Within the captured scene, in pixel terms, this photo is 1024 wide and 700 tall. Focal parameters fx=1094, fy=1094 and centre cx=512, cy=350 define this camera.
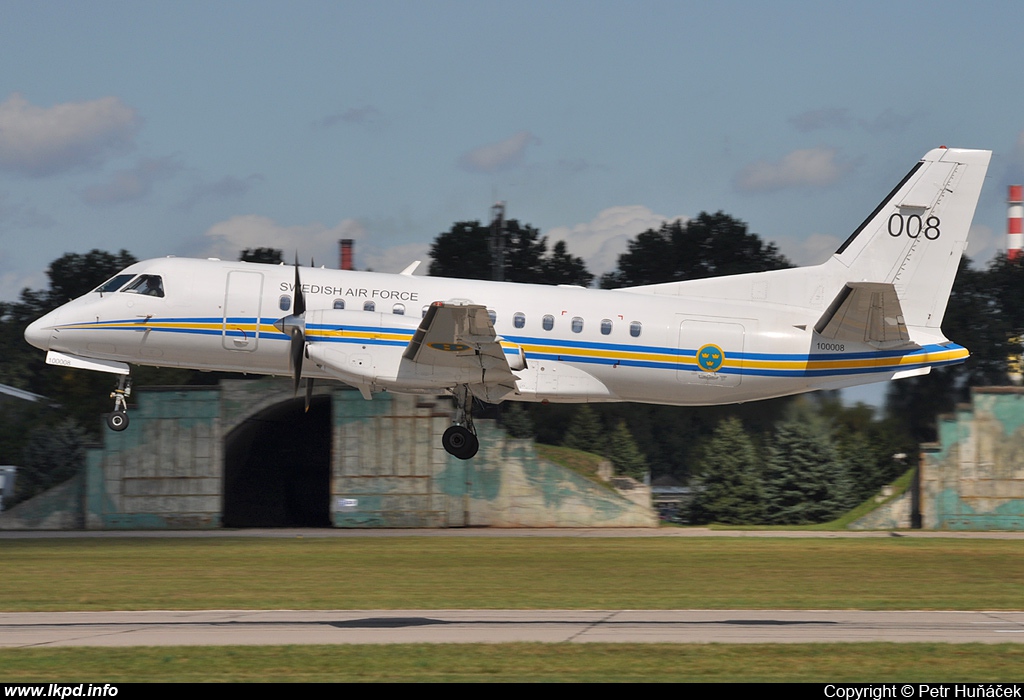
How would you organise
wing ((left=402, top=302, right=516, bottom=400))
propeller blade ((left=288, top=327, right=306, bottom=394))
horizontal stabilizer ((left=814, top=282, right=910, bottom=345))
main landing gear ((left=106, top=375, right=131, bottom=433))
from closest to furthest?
wing ((left=402, top=302, right=516, bottom=400)) < horizontal stabilizer ((left=814, top=282, right=910, bottom=345)) < propeller blade ((left=288, top=327, right=306, bottom=394)) < main landing gear ((left=106, top=375, right=131, bottom=433))

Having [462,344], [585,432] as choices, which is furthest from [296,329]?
[585,432]

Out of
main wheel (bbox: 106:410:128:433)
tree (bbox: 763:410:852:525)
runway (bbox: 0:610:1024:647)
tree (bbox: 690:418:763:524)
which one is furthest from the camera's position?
tree (bbox: 690:418:763:524)

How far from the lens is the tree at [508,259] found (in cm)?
6325

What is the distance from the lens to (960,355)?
24.8 meters

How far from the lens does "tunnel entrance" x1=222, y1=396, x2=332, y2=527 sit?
40.8 meters

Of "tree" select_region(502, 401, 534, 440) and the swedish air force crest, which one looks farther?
"tree" select_region(502, 401, 534, 440)

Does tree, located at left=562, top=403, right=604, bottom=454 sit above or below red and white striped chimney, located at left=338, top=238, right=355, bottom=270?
below

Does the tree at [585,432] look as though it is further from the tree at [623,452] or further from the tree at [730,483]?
the tree at [730,483]

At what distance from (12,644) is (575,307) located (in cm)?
1375

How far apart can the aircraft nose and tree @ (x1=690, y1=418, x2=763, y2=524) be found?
2601 centimetres

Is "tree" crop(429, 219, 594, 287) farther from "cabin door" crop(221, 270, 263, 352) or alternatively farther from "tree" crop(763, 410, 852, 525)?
"cabin door" crop(221, 270, 263, 352)

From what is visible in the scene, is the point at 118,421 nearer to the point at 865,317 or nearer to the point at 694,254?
the point at 865,317

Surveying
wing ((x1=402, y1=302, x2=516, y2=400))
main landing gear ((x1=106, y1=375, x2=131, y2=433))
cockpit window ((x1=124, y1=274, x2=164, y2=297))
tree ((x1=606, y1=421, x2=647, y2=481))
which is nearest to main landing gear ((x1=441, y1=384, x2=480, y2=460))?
wing ((x1=402, y1=302, x2=516, y2=400))

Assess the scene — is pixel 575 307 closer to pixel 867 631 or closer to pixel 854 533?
pixel 867 631
